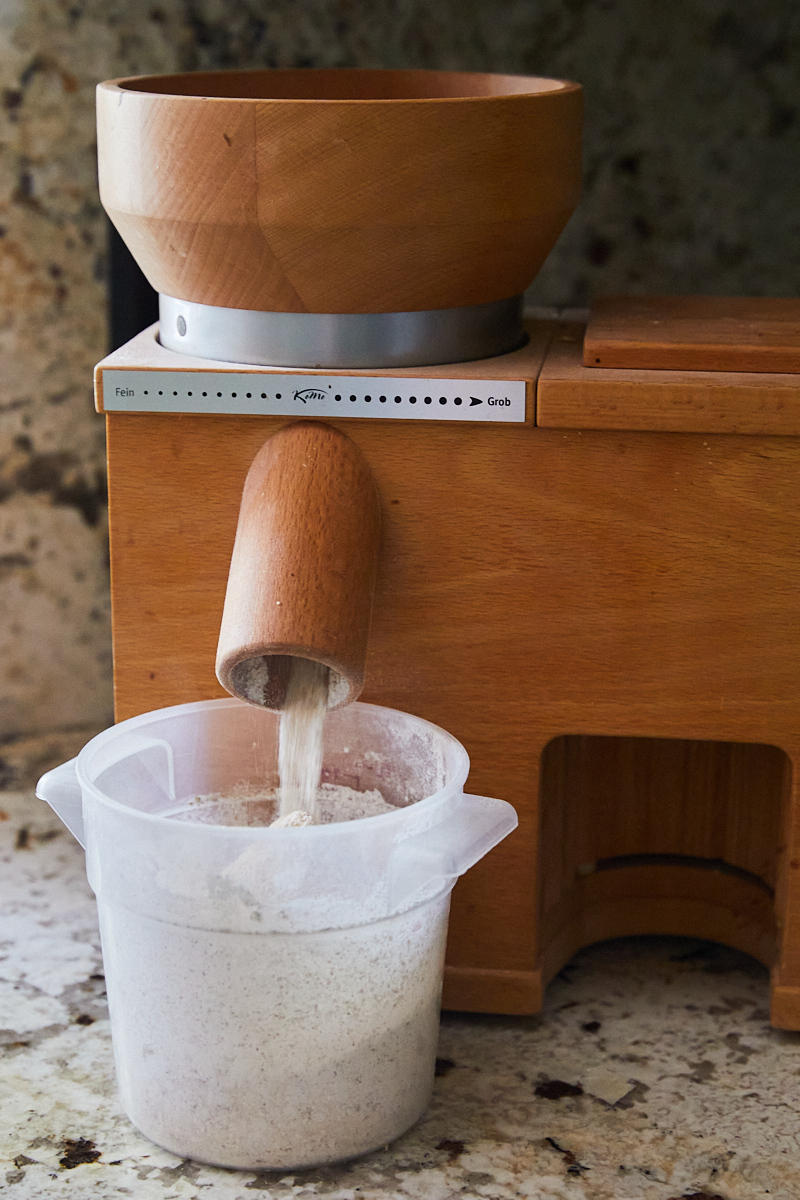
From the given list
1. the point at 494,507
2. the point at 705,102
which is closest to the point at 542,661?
the point at 494,507

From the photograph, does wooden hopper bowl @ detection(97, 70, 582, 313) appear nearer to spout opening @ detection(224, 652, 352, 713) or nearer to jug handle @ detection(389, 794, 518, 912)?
spout opening @ detection(224, 652, 352, 713)

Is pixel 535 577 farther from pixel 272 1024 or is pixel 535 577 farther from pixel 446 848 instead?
pixel 272 1024

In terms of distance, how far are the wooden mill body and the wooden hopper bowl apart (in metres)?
0.07

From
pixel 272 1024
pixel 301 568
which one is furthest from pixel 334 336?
pixel 272 1024

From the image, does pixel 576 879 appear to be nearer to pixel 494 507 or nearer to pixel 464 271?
pixel 494 507

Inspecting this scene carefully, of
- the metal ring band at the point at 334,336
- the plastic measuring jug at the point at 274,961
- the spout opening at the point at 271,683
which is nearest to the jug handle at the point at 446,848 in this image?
the plastic measuring jug at the point at 274,961

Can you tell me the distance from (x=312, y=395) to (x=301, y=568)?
147 millimetres

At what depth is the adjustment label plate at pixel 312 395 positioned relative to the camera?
3.16 ft

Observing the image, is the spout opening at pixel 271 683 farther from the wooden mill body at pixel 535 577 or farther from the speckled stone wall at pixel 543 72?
the speckled stone wall at pixel 543 72

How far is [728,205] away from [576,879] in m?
0.65

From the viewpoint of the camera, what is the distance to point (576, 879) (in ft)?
3.85

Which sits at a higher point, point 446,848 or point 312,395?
point 312,395

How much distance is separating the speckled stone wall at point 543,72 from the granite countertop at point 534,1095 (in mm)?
613

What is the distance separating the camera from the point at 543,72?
1313 millimetres
